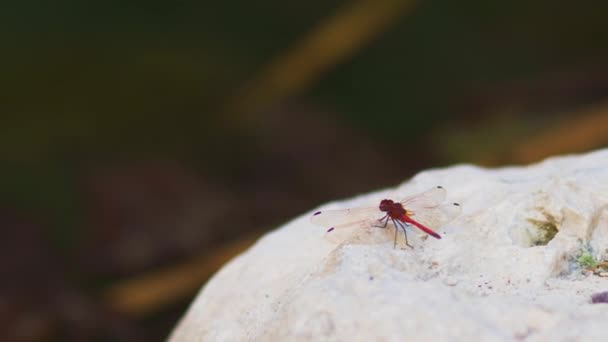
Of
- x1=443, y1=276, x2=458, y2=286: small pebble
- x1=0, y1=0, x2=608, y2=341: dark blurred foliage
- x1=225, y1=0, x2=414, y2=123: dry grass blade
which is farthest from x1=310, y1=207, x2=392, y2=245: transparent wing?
x1=225, y1=0, x2=414, y2=123: dry grass blade

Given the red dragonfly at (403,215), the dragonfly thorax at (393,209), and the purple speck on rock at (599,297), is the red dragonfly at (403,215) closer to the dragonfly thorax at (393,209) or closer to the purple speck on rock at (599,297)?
the dragonfly thorax at (393,209)

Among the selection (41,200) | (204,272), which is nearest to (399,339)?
(204,272)

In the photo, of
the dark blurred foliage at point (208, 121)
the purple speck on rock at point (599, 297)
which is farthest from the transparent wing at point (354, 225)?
the dark blurred foliage at point (208, 121)

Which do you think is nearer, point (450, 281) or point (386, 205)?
point (450, 281)

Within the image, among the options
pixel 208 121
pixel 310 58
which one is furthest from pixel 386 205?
pixel 310 58

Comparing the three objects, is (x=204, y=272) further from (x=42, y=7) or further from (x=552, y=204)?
(x=552, y=204)

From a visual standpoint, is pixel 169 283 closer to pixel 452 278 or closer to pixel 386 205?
pixel 386 205
